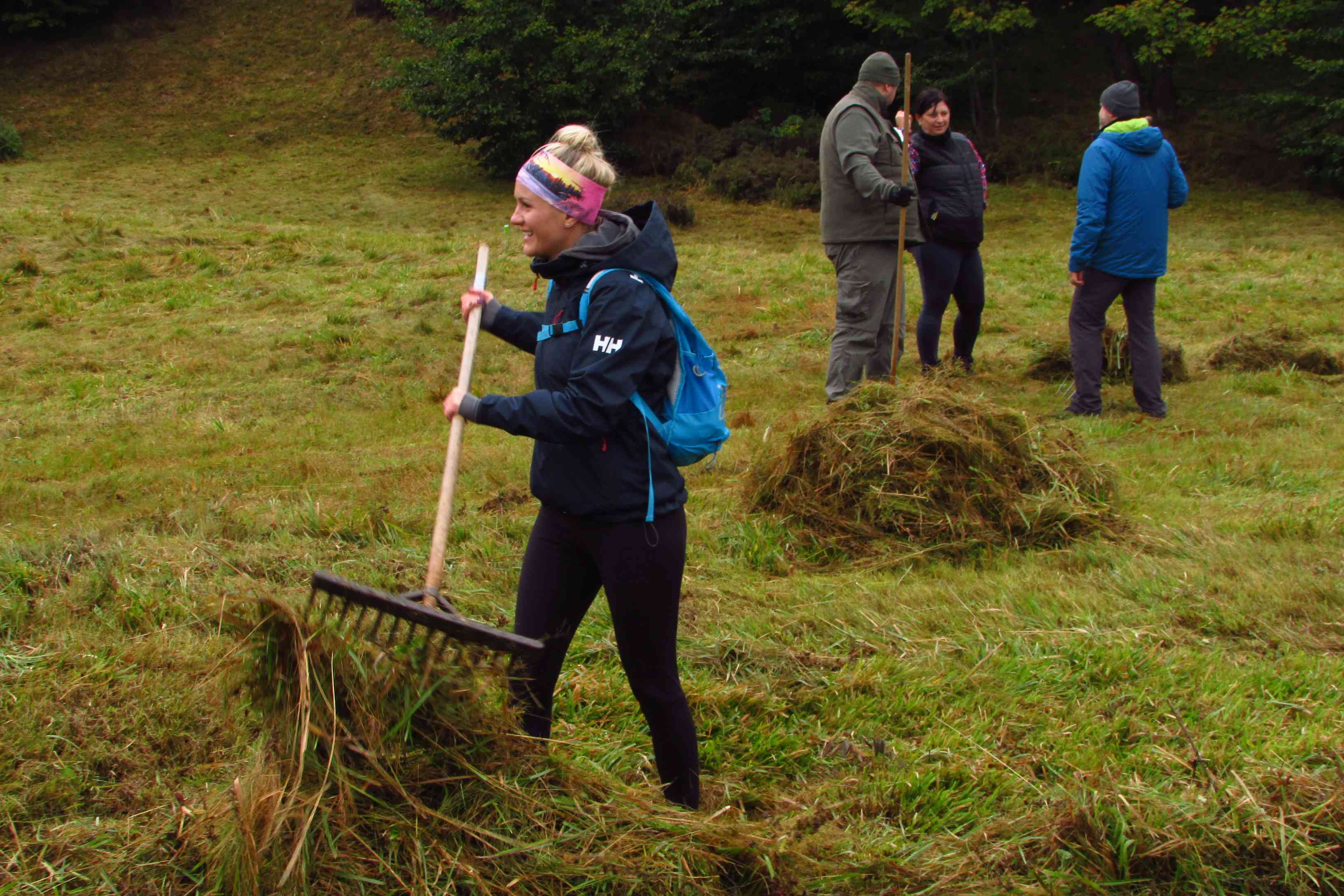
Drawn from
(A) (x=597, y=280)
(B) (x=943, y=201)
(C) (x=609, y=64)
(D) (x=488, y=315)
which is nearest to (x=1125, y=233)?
(B) (x=943, y=201)

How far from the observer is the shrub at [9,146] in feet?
71.4

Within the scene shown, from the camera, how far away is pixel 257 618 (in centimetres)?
262

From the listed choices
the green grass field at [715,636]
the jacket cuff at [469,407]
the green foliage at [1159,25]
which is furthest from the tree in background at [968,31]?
the jacket cuff at [469,407]

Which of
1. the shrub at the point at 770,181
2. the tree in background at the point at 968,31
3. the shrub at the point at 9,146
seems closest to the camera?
the shrub at the point at 770,181

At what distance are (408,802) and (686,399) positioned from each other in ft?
3.76

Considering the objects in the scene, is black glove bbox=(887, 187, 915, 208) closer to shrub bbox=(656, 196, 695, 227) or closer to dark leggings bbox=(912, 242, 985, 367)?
dark leggings bbox=(912, 242, 985, 367)

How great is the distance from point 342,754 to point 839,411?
11.4 ft

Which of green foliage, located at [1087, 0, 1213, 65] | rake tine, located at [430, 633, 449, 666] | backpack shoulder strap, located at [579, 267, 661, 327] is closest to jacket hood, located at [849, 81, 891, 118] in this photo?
backpack shoulder strap, located at [579, 267, 661, 327]

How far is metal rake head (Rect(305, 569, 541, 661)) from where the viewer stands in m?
2.52

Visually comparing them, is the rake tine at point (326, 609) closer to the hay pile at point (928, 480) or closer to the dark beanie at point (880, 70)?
the hay pile at point (928, 480)

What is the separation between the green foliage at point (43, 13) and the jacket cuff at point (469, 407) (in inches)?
1194

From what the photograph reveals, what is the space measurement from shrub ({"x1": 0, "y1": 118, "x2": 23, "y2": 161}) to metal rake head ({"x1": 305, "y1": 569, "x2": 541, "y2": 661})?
75.6 feet

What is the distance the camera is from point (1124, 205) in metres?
7.03

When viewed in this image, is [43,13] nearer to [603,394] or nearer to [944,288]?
[944,288]
